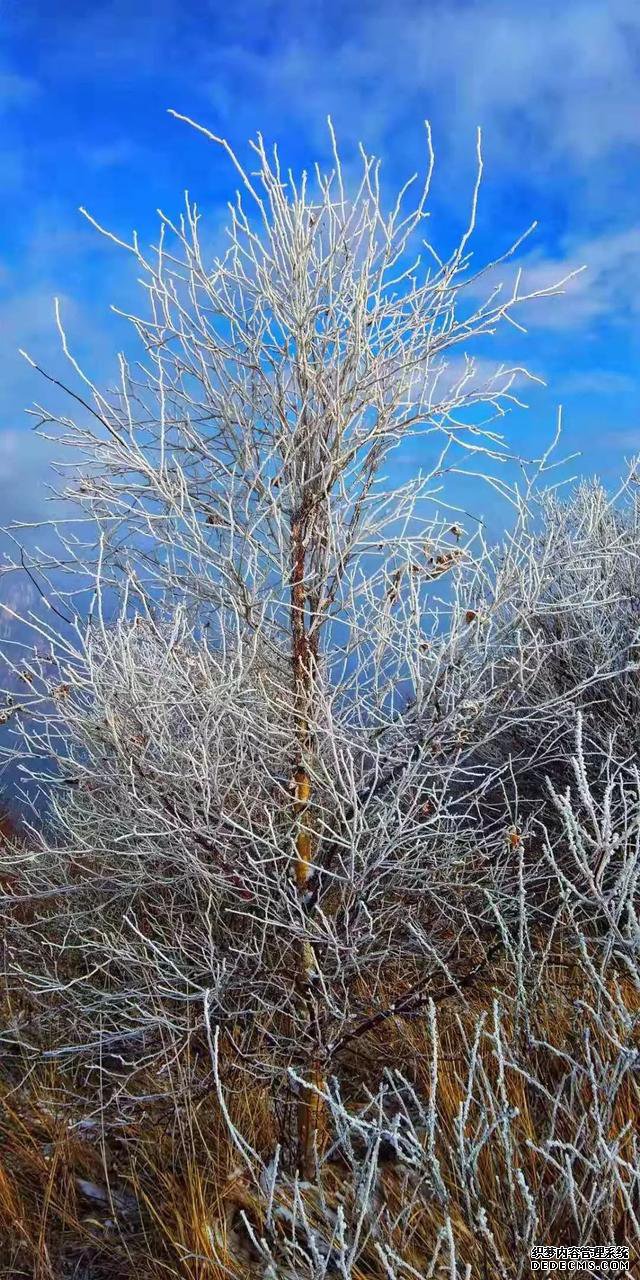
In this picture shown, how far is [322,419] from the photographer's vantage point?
129 inches

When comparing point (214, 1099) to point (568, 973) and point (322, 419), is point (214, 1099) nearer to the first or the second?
point (568, 973)

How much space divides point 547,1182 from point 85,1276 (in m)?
1.76

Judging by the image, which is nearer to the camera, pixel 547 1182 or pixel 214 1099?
pixel 547 1182

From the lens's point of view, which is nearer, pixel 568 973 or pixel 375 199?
pixel 375 199

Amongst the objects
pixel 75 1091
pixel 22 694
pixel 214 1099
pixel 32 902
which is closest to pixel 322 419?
pixel 22 694

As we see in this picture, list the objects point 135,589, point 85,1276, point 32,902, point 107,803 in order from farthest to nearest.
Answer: point 32,902 < point 107,803 < point 135,589 < point 85,1276

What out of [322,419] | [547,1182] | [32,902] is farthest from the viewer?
[32,902]

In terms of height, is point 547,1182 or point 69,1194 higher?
point 547,1182

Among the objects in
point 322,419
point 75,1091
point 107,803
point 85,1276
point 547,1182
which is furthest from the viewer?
point 107,803

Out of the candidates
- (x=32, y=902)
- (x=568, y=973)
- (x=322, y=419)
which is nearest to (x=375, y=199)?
(x=322, y=419)

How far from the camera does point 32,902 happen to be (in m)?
7.65

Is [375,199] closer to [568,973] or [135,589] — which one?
[135,589]

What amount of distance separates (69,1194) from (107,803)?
6.28 ft

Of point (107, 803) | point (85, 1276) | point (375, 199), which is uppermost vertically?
point (375, 199)
